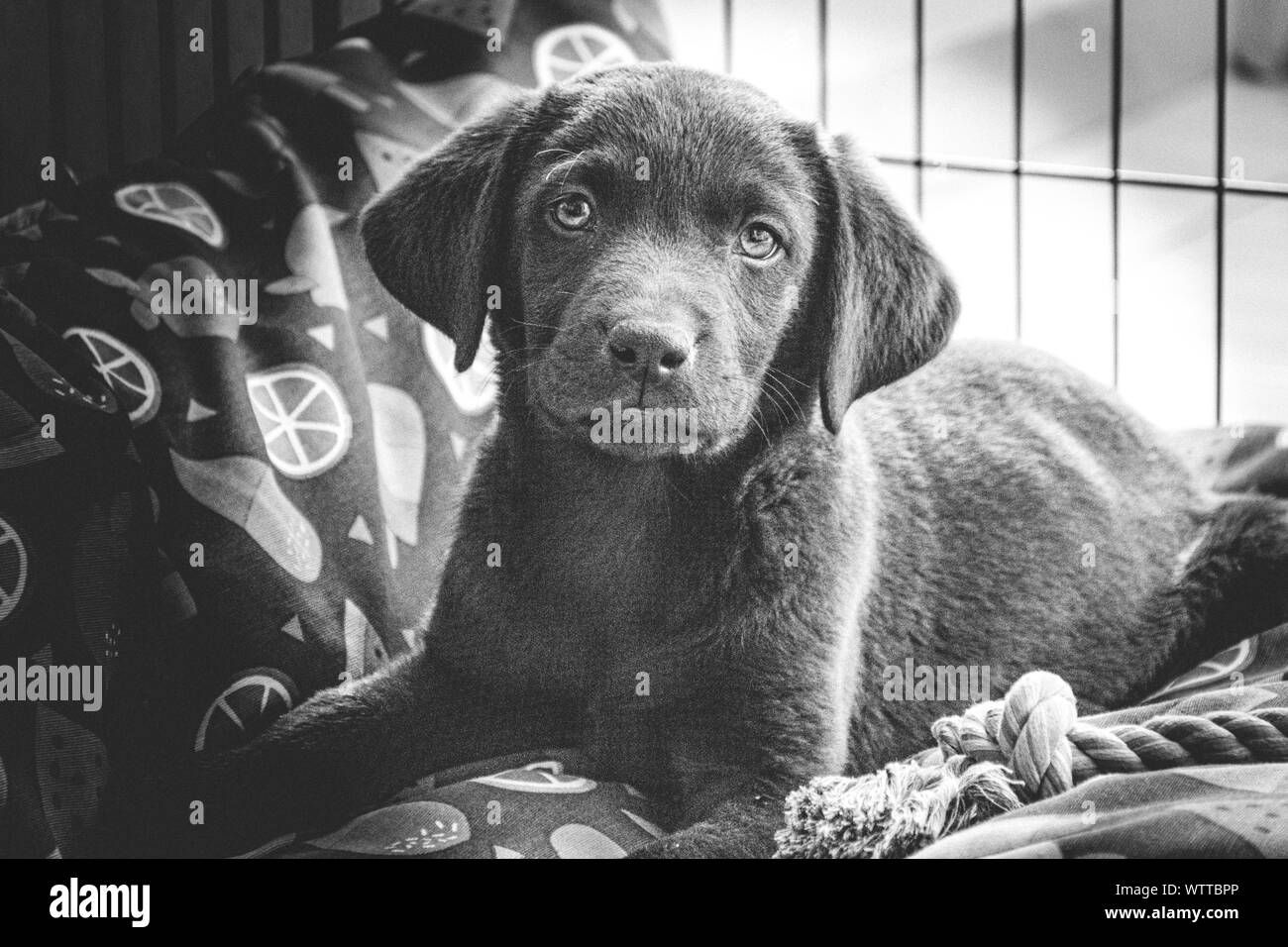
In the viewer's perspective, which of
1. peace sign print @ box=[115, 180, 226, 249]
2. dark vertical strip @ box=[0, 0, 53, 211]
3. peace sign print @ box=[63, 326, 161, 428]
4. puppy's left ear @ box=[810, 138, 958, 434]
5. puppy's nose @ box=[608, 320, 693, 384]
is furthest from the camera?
dark vertical strip @ box=[0, 0, 53, 211]

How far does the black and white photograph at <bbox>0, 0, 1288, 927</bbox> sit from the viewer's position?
6.25ft

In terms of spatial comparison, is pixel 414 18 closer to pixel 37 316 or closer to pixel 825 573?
pixel 37 316

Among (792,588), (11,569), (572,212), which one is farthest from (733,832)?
(11,569)

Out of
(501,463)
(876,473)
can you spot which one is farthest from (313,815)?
(876,473)

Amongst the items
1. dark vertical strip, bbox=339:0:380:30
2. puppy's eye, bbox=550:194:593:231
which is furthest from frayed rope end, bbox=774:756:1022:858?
dark vertical strip, bbox=339:0:380:30

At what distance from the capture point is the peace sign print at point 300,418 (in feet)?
6.84

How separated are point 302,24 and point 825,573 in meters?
1.41

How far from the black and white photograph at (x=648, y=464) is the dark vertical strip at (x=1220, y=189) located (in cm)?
2

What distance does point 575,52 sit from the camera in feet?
7.36

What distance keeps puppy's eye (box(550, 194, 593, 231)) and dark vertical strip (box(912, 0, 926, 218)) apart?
60cm

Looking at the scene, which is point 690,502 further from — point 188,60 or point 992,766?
point 188,60

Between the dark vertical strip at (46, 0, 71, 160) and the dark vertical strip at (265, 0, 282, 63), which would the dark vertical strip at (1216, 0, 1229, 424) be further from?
the dark vertical strip at (46, 0, 71, 160)

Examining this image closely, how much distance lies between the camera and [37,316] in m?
2.09

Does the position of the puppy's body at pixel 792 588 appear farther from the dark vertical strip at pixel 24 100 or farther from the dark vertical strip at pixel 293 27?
the dark vertical strip at pixel 24 100
